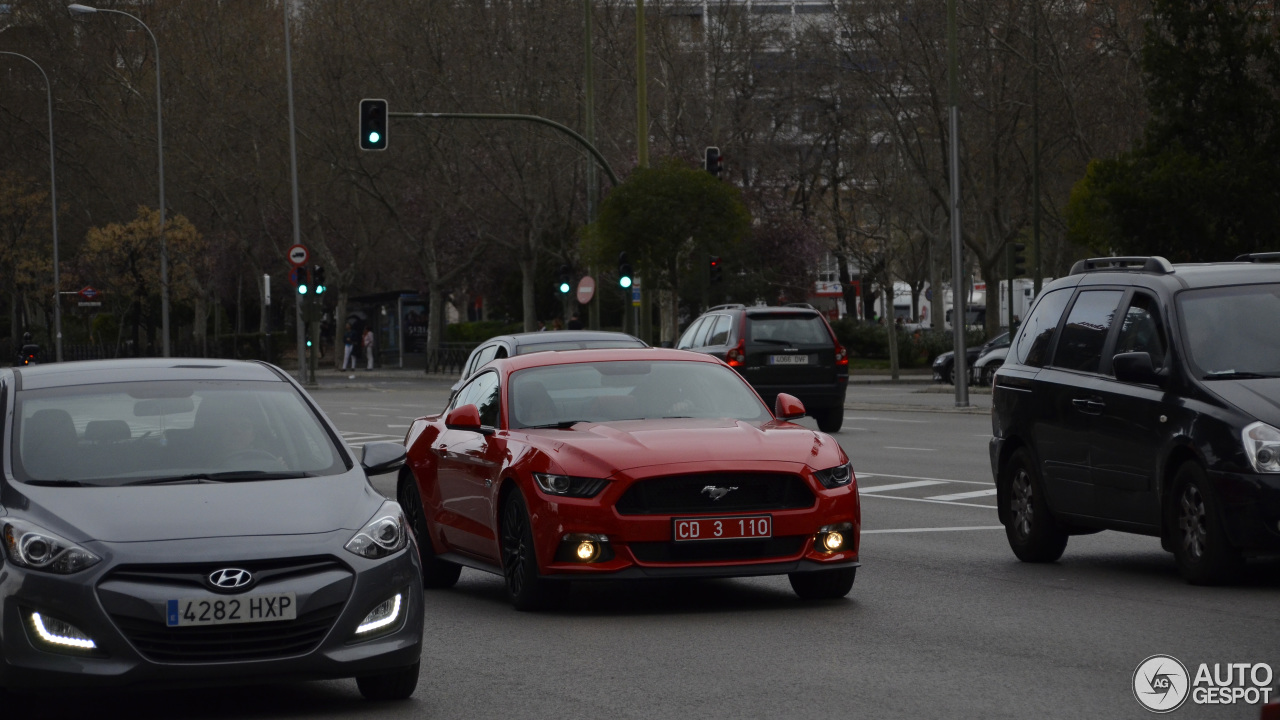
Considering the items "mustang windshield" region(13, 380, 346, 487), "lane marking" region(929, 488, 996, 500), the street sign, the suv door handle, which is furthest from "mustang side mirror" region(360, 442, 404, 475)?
the street sign

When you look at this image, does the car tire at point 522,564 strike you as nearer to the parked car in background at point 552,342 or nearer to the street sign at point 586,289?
the parked car in background at point 552,342

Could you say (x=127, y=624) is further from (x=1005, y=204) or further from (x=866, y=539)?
(x=1005, y=204)

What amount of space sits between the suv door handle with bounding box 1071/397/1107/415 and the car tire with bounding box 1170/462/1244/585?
81cm

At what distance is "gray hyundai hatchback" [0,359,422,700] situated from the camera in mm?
6719

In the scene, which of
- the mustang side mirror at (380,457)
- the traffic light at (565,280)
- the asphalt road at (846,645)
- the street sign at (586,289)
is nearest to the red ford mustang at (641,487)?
the asphalt road at (846,645)

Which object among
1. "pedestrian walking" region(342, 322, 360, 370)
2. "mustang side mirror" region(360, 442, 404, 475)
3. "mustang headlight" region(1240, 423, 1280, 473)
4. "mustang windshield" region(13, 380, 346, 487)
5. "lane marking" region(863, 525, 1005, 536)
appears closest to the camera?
"mustang windshield" region(13, 380, 346, 487)

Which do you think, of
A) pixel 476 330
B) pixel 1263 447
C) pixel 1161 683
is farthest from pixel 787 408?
pixel 476 330

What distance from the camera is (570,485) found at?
961 cm

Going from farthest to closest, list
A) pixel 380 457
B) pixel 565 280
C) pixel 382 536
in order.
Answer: pixel 565 280 → pixel 380 457 → pixel 382 536

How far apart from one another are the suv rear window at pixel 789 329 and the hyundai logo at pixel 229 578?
2031 cm

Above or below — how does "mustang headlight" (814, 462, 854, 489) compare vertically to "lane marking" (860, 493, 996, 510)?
above

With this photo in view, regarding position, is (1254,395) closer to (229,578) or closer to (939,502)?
(229,578)

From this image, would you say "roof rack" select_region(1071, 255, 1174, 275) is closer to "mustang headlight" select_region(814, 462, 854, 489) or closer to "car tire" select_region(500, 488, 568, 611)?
"mustang headlight" select_region(814, 462, 854, 489)

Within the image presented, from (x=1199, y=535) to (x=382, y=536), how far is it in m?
4.88
